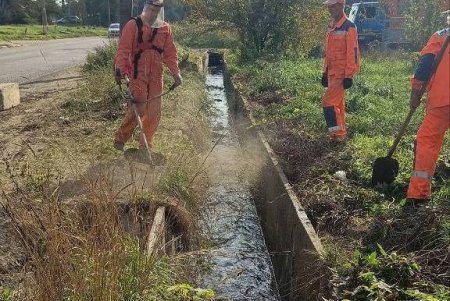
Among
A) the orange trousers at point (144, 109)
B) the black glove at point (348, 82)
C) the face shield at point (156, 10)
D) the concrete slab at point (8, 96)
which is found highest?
the face shield at point (156, 10)

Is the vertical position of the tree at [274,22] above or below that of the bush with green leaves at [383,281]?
above

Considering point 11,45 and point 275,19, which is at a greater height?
point 275,19

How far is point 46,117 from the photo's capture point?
27.3 ft

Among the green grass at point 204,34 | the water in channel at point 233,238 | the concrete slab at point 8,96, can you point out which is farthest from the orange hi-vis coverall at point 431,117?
the green grass at point 204,34

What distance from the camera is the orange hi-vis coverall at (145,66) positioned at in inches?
233

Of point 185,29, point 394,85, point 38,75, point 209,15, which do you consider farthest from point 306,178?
point 185,29

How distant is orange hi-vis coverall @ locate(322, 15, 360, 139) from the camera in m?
6.46

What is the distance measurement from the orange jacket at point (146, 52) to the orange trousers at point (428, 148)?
3.16 metres

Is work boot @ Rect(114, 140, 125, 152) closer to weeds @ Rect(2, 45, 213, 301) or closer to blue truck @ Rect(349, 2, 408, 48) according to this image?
weeds @ Rect(2, 45, 213, 301)

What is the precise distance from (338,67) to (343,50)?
8.9 inches

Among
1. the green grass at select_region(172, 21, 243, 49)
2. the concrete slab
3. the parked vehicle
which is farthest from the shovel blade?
the parked vehicle

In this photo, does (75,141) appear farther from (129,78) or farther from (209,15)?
(209,15)

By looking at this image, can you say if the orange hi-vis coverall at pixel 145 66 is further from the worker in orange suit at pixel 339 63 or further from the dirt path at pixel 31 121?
the worker in orange suit at pixel 339 63

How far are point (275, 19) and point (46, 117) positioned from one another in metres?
11.1
